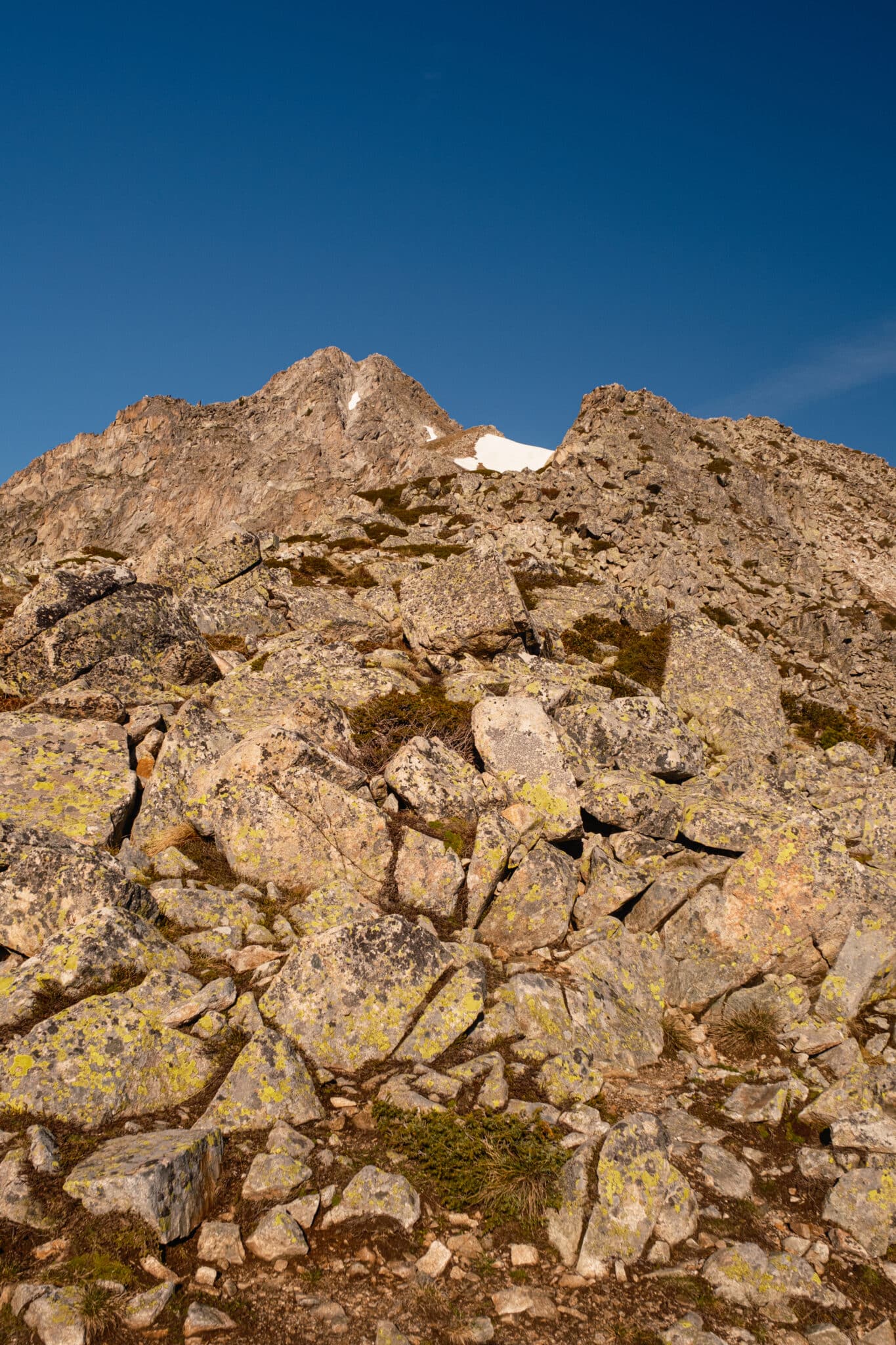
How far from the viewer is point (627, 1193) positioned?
24.1ft

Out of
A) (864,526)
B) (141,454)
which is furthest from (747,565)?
(141,454)

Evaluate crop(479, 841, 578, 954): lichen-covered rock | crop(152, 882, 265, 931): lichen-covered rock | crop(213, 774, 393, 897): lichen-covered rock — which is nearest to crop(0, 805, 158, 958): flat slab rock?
crop(152, 882, 265, 931): lichen-covered rock

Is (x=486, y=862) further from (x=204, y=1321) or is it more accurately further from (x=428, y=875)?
(x=204, y=1321)

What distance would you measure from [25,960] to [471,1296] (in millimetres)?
6846

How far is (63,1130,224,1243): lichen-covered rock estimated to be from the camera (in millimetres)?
6355

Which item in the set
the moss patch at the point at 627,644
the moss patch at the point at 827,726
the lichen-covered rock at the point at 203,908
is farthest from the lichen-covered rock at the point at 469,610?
the lichen-covered rock at the point at 203,908

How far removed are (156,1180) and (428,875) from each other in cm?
605

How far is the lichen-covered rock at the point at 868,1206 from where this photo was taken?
7.31m

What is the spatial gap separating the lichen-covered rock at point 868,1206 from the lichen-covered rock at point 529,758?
6446 millimetres

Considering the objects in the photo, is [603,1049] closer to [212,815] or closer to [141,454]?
[212,815]

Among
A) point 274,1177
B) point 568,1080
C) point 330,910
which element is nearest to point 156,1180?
point 274,1177

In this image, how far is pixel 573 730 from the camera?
621 inches

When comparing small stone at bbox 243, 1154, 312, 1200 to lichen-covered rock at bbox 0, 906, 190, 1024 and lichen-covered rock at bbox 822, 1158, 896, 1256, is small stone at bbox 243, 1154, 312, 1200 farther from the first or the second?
lichen-covered rock at bbox 822, 1158, 896, 1256

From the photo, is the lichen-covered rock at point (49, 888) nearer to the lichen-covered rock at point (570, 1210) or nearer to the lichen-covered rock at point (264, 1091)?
the lichen-covered rock at point (264, 1091)
